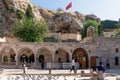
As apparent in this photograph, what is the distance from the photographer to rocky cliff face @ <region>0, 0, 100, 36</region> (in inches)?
2837

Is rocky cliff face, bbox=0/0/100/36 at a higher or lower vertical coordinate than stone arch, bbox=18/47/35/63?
higher

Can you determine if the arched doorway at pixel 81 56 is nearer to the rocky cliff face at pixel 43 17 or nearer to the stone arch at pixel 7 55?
the stone arch at pixel 7 55

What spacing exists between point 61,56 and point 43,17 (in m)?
32.5

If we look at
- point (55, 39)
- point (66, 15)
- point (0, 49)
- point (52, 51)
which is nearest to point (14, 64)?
point (0, 49)

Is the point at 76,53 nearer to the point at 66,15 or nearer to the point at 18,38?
the point at 18,38

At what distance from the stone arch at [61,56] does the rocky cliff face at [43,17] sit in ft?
74.0

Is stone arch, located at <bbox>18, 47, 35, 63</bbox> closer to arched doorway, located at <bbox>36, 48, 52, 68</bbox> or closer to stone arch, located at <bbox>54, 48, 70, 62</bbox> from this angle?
arched doorway, located at <bbox>36, 48, 52, 68</bbox>

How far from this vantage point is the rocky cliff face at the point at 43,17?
72.1m

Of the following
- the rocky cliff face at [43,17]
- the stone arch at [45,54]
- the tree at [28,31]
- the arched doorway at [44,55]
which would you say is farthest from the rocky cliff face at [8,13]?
the stone arch at [45,54]

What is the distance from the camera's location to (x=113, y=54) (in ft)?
152

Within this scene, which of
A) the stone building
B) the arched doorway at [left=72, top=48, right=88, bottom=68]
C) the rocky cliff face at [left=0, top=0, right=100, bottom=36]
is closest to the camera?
the stone building

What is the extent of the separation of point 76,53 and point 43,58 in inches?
211

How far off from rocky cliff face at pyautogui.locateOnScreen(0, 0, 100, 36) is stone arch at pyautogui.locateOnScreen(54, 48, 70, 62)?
22.6 meters

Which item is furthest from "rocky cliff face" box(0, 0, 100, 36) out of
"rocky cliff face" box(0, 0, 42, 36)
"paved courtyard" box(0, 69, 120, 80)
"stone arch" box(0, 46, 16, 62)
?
"paved courtyard" box(0, 69, 120, 80)
